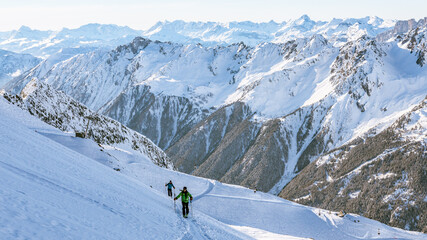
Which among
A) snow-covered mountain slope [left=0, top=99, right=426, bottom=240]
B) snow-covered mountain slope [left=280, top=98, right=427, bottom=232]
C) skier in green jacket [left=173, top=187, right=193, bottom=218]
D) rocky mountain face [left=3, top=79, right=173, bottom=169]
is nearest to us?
snow-covered mountain slope [left=0, top=99, right=426, bottom=240]

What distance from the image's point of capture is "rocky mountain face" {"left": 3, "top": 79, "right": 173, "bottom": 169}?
71075 mm

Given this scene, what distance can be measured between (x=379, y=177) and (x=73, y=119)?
125772 millimetres

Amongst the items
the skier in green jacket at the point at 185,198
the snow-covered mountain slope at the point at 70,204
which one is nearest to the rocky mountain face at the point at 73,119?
the snow-covered mountain slope at the point at 70,204

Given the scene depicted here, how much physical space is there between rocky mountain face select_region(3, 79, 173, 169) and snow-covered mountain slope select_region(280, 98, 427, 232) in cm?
8850

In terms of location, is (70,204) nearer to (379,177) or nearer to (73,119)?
(73,119)

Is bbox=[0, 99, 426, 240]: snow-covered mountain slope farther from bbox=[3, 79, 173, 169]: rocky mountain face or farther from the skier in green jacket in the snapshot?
bbox=[3, 79, 173, 169]: rocky mountain face

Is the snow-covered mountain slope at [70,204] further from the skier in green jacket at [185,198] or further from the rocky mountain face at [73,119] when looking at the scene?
the rocky mountain face at [73,119]

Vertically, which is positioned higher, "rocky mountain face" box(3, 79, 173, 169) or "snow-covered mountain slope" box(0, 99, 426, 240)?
"rocky mountain face" box(3, 79, 173, 169)

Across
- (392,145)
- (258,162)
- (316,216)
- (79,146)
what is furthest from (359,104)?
(79,146)

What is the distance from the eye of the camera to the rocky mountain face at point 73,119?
7107cm

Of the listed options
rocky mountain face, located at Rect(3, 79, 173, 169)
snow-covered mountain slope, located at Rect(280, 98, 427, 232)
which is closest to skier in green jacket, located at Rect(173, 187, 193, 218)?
rocky mountain face, located at Rect(3, 79, 173, 169)

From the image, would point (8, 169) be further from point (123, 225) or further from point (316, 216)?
point (316, 216)

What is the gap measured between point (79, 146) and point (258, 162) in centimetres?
15504

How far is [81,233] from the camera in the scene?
14617 millimetres
